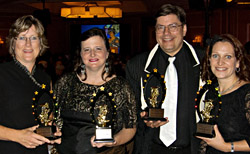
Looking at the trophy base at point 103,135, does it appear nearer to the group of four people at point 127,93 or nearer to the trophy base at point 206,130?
the group of four people at point 127,93

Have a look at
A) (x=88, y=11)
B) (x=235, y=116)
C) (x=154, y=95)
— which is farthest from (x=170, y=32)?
(x=88, y=11)

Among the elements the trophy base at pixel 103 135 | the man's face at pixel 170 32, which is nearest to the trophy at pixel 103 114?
the trophy base at pixel 103 135

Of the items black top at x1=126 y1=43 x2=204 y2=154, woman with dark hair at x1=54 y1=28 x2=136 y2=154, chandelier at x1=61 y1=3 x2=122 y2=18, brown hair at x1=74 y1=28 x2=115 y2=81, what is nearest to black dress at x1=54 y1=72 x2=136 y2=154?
woman with dark hair at x1=54 y1=28 x2=136 y2=154

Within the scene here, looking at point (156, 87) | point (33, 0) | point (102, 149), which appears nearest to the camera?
point (102, 149)

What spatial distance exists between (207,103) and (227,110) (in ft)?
0.53

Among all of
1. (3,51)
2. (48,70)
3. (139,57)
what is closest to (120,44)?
(3,51)

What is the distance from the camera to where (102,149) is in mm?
2381

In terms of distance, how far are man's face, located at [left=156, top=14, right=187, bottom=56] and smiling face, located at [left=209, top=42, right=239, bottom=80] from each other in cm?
46

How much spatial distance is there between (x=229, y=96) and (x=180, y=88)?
48 cm

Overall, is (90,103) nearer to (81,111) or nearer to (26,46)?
(81,111)

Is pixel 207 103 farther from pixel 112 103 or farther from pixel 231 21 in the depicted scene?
pixel 231 21

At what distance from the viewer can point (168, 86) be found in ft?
8.55

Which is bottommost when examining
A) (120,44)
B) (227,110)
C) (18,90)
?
(227,110)

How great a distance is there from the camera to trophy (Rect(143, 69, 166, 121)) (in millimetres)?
2457
